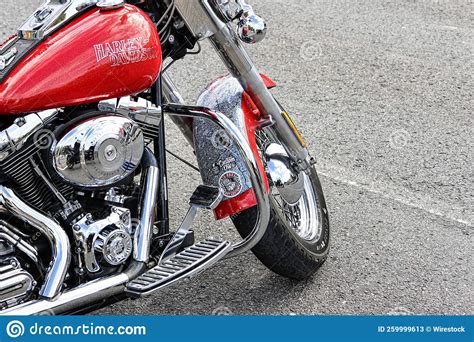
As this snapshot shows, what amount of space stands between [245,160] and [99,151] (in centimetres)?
62

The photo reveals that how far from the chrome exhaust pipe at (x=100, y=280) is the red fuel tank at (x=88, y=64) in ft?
1.03

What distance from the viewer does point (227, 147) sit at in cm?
334

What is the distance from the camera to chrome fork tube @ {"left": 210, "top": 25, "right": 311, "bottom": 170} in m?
3.29

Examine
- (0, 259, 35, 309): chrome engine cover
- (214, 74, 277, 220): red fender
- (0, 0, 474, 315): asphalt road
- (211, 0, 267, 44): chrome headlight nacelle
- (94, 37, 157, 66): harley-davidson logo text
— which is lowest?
(0, 0, 474, 315): asphalt road

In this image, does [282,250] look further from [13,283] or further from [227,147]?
[13,283]

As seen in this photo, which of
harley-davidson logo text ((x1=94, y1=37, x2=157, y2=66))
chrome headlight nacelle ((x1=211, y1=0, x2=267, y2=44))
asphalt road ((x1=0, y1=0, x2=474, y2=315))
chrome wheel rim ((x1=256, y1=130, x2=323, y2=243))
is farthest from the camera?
chrome wheel rim ((x1=256, y1=130, x2=323, y2=243))

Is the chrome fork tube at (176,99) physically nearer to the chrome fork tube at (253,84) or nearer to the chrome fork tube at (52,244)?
the chrome fork tube at (253,84)

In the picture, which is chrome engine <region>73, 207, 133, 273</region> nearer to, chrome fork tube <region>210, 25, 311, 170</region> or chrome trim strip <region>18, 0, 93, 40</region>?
chrome trim strip <region>18, 0, 93, 40</region>

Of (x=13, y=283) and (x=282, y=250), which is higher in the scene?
(x=13, y=283)

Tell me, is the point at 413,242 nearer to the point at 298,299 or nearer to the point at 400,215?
the point at 400,215

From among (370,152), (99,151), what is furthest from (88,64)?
(370,152)

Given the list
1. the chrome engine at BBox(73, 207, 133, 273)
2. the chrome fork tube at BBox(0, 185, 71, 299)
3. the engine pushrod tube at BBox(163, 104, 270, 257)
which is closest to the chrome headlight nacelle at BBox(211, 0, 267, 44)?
the engine pushrod tube at BBox(163, 104, 270, 257)

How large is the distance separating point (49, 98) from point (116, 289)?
0.72 meters

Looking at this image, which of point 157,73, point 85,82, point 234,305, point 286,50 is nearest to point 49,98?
point 85,82
